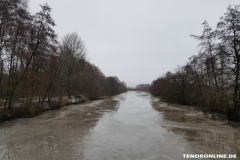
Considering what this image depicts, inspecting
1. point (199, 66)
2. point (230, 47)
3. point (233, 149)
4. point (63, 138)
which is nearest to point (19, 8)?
point (63, 138)

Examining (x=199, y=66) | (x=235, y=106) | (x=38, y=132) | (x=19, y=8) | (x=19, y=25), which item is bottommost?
(x=38, y=132)

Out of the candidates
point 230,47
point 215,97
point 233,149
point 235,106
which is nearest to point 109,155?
point 233,149

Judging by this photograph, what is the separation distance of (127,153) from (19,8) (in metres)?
12.9

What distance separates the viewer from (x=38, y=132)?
8508 mm

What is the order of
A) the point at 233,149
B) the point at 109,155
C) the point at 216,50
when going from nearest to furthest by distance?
1. the point at 109,155
2. the point at 233,149
3. the point at 216,50

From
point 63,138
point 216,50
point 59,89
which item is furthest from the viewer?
point 59,89

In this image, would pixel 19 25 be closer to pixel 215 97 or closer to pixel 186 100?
pixel 215 97

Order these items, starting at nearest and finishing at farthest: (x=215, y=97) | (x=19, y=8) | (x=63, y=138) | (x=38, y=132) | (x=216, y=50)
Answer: (x=63, y=138) < (x=38, y=132) < (x=19, y=8) < (x=216, y=50) < (x=215, y=97)

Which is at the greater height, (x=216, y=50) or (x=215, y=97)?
(x=216, y=50)

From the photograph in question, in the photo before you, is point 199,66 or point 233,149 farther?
point 199,66

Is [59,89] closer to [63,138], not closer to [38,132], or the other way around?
[38,132]

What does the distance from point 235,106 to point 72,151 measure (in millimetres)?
12920

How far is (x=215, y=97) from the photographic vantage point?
15.9 m

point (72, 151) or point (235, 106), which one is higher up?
point (235, 106)
